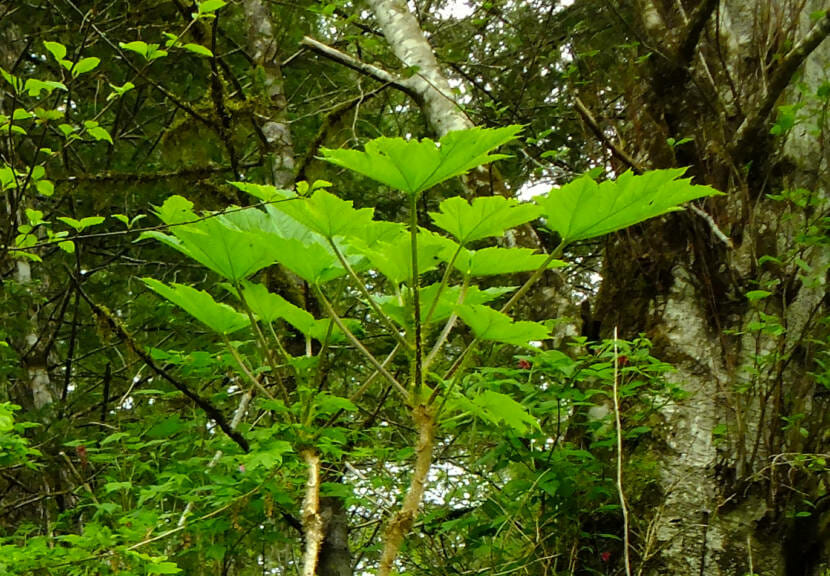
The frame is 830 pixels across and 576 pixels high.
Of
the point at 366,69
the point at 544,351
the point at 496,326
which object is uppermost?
the point at 366,69

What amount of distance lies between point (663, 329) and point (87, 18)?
2.58 m

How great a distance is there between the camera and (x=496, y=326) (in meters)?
1.17

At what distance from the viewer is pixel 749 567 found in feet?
6.81

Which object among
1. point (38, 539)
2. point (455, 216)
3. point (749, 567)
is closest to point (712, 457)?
point (749, 567)

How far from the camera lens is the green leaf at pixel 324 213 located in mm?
1140

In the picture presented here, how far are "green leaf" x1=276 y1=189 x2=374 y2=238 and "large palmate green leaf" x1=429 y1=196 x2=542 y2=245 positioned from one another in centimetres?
14

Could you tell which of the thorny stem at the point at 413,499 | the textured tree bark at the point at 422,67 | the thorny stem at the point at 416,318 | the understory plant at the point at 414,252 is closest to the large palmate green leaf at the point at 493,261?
the understory plant at the point at 414,252

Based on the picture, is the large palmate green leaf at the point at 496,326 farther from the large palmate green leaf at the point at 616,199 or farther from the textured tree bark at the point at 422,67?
the textured tree bark at the point at 422,67

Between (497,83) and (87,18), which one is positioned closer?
(87,18)

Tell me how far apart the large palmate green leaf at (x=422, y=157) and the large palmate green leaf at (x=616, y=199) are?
13cm

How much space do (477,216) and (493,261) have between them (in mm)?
125

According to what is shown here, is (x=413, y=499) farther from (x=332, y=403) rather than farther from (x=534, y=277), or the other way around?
(x=332, y=403)

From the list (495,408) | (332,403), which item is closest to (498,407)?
(495,408)

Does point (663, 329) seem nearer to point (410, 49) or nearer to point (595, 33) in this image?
point (410, 49)
